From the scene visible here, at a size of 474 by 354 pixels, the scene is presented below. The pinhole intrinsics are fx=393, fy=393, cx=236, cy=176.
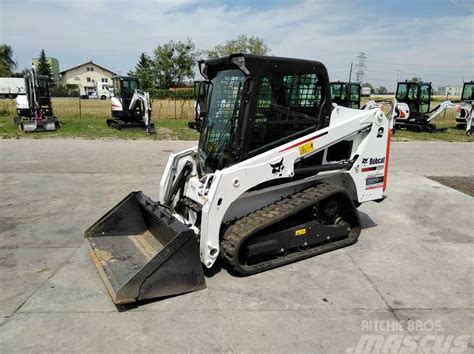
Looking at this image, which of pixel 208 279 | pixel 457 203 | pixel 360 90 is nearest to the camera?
pixel 208 279

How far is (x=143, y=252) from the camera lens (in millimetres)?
4438

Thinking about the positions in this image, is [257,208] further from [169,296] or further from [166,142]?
[166,142]

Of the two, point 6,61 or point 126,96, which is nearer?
point 126,96

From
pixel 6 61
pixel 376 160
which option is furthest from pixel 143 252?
pixel 6 61

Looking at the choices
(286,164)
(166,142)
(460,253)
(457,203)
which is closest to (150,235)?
(286,164)

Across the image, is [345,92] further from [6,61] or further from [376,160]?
[6,61]

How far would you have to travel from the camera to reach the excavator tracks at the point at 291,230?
4043mm

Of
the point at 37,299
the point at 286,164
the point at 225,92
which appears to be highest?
the point at 225,92

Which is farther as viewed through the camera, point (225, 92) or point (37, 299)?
point (225, 92)

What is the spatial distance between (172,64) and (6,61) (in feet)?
95.4

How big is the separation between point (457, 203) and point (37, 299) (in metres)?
6.84

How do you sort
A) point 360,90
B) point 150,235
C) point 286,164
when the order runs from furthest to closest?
point 360,90, point 150,235, point 286,164

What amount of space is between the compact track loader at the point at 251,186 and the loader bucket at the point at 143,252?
1cm

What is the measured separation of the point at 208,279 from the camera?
13.3 ft
